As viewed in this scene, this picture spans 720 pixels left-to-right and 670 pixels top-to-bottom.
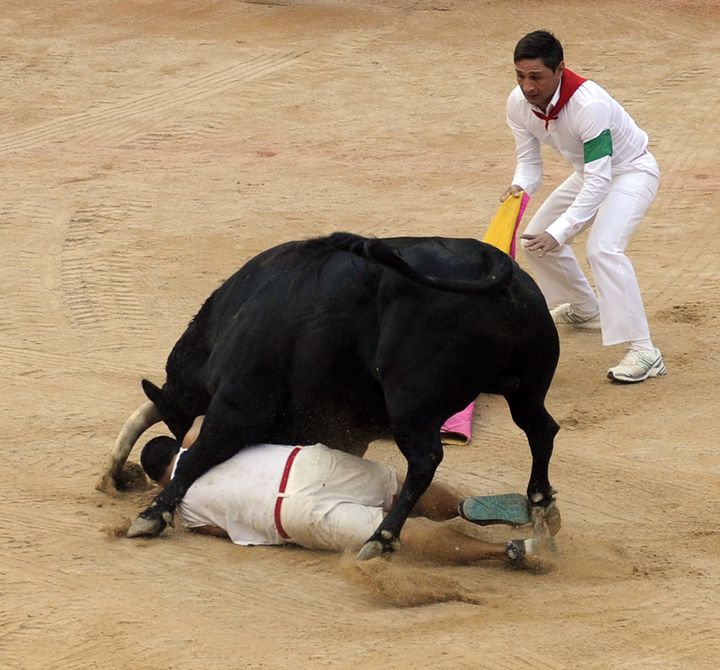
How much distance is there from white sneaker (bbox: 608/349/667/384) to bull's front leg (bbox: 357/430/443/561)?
3380 mm

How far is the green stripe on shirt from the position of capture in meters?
8.52

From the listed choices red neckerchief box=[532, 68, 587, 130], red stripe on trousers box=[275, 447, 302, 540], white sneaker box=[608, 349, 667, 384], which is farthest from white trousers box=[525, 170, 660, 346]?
red stripe on trousers box=[275, 447, 302, 540]

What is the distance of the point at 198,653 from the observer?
5074 mm

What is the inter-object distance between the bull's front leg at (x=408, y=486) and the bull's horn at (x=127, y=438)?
1.50m

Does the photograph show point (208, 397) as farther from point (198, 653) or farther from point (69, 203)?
point (69, 203)

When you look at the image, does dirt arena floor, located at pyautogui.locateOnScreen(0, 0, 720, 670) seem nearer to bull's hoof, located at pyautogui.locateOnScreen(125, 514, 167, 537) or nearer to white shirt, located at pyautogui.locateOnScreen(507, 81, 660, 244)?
bull's hoof, located at pyautogui.locateOnScreen(125, 514, 167, 537)

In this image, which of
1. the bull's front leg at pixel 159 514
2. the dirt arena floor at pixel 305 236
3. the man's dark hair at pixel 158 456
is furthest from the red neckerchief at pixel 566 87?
the bull's front leg at pixel 159 514

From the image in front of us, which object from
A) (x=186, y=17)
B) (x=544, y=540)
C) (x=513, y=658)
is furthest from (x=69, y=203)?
(x=513, y=658)

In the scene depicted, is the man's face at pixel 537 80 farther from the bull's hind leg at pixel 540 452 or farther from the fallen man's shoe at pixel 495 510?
the fallen man's shoe at pixel 495 510

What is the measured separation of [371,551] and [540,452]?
2.86ft

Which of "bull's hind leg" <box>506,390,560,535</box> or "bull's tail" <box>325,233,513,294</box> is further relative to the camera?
"bull's hind leg" <box>506,390,560,535</box>

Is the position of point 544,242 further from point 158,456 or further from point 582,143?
point 158,456

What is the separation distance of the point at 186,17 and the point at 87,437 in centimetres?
1087

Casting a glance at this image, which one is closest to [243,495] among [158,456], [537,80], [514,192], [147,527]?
[147,527]
